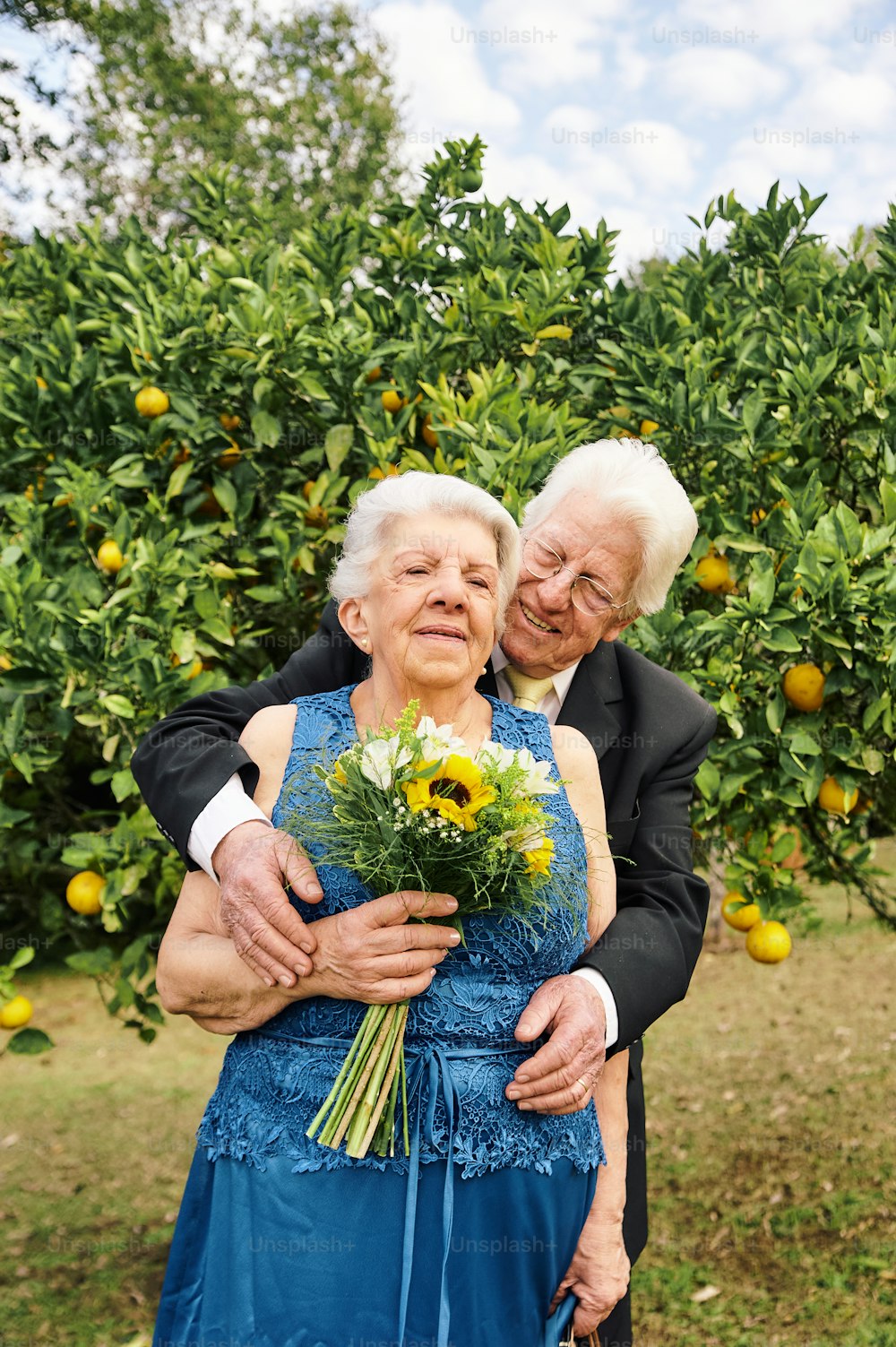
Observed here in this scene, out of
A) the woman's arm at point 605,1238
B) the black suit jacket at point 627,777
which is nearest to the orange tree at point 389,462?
the black suit jacket at point 627,777

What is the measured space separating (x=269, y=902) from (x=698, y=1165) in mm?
4806

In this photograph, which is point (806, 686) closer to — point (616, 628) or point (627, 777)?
point (616, 628)

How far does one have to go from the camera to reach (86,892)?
3352mm

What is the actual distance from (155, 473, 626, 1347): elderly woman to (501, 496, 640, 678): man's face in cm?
38

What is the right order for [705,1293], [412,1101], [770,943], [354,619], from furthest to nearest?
[705,1293], [770,943], [354,619], [412,1101]

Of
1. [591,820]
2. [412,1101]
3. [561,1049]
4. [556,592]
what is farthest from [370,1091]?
[556,592]

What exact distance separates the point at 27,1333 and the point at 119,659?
3.09 m

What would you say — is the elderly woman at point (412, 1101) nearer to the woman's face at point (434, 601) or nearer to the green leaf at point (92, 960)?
the woman's face at point (434, 601)

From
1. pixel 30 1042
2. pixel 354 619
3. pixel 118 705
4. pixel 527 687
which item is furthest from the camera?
pixel 30 1042

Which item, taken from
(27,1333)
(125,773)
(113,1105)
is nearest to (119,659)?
(125,773)

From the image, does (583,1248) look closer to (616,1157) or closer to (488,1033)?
(616,1157)

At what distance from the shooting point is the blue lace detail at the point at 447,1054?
6.77 ft

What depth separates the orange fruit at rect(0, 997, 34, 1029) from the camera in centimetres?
353

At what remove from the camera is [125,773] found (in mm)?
3230
